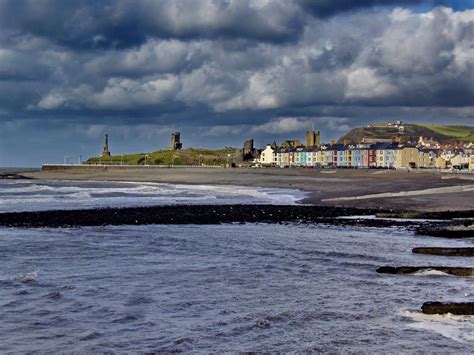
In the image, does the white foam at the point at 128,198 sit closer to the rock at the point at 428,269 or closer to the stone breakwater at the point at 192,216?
the stone breakwater at the point at 192,216

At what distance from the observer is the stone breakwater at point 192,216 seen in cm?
3372

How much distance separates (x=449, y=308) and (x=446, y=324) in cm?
62

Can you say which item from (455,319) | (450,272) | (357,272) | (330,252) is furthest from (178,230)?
(455,319)

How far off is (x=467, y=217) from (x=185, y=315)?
2441 centimetres

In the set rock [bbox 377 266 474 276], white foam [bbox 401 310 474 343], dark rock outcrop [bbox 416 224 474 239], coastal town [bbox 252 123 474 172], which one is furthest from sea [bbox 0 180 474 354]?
coastal town [bbox 252 123 474 172]

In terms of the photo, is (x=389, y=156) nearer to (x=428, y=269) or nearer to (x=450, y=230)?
(x=450, y=230)

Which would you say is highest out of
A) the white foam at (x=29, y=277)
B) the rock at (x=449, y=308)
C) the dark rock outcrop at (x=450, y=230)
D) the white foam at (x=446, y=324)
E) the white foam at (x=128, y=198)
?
the white foam at (x=128, y=198)

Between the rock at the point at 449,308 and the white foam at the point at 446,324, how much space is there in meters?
0.08

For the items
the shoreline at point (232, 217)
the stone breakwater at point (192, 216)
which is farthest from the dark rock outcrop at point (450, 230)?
the stone breakwater at point (192, 216)

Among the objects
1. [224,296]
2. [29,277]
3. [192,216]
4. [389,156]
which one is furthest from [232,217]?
[389,156]

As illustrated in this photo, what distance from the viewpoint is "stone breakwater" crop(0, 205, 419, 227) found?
33719 mm

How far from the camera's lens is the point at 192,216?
37.7 meters

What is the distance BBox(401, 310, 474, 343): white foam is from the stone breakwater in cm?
1919

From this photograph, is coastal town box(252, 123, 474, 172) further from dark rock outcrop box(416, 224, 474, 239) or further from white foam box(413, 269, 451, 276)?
white foam box(413, 269, 451, 276)
